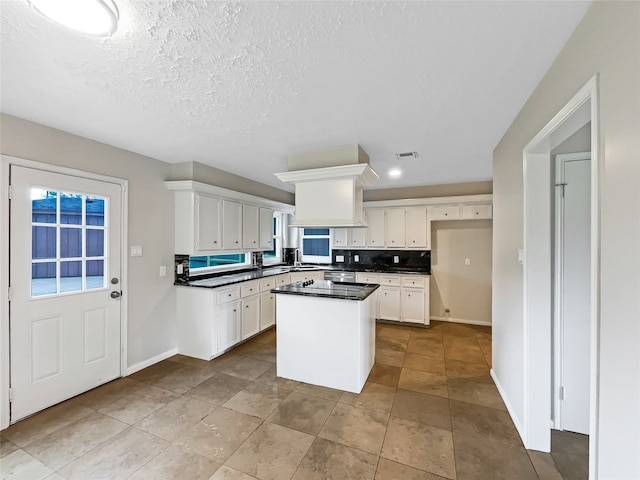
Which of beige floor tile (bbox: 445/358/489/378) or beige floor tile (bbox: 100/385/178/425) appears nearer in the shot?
beige floor tile (bbox: 100/385/178/425)

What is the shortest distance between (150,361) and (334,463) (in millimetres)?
2618

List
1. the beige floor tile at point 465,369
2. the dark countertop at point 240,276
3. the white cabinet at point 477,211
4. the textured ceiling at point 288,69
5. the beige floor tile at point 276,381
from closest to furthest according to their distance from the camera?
the textured ceiling at point 288,69 → the beige floor tile at point 276,381 → the beige floor tile at point 465,369 → the dark countertop at point 240,276 → the white cabinet at point 477,211

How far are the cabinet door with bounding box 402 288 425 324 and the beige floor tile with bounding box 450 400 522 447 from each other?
2.24 metres

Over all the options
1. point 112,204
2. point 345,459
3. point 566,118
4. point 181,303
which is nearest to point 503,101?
point 566,118

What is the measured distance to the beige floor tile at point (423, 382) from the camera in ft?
8.76

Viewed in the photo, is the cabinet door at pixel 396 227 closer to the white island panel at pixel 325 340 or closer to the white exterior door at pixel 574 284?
the white island panel at pixel 325 340

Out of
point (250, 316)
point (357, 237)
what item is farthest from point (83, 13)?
point (357, 237)

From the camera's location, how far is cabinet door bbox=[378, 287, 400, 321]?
4.81 m

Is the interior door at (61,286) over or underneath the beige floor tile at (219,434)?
over

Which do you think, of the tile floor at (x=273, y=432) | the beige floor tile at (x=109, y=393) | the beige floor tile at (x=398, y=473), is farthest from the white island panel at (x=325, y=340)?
the beige floor tile at (x=109, y=393)

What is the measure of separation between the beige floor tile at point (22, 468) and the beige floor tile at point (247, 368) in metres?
1.48

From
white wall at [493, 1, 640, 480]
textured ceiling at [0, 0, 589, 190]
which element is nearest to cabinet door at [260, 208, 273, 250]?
textured ceiling at [0, 0, 589, 190]

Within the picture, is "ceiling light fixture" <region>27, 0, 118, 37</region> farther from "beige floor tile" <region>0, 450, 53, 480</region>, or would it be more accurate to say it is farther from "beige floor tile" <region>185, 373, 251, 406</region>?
"beige floor tile" <region>185, 373, 251, 406</region>

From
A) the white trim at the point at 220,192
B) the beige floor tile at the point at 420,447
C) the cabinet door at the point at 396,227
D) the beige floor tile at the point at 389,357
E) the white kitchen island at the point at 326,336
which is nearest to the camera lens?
the beige floor tile at the point at 420,447
